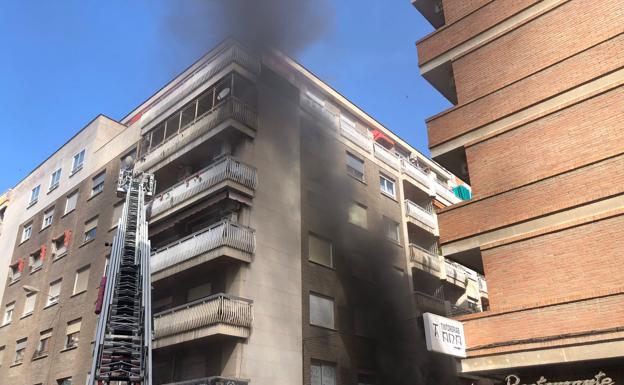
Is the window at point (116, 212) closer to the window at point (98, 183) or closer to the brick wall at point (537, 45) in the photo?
the window at point (98, 183)

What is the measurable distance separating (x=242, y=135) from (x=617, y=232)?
11.8 m

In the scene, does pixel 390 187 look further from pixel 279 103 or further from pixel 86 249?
pixel 86 249

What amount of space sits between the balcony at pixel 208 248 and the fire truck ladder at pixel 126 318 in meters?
2.13

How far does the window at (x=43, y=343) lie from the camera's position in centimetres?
2202

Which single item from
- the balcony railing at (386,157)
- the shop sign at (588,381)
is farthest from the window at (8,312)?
the shop sign at (588,381)

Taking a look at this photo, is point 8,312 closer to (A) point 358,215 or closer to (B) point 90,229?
(B) point 90,229

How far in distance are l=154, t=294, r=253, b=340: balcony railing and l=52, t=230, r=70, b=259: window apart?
10247 mm

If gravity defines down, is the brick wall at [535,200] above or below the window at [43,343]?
above

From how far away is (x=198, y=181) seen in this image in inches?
719

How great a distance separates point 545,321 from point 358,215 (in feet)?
38.1

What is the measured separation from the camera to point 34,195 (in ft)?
97.9

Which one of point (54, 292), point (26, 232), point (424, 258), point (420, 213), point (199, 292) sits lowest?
point (199, 292)

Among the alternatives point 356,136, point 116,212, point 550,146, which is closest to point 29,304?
point 116,212

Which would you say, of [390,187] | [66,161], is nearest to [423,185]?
[390,187]
